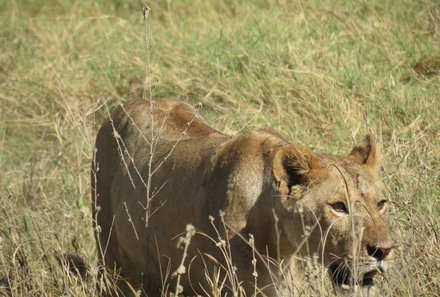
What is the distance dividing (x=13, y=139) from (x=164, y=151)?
3259mm

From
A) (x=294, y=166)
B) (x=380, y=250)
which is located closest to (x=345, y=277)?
(x=380, y=250)

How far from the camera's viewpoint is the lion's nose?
4188 millimetres

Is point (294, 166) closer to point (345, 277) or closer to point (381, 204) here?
point (381, 204)

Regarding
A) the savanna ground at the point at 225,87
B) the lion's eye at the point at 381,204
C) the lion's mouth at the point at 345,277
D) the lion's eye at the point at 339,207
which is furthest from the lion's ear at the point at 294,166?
the savanna ground at the point at 225,87

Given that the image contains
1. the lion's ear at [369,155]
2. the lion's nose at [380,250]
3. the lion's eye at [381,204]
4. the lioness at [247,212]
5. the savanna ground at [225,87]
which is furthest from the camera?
the savanna ground at [225,87]

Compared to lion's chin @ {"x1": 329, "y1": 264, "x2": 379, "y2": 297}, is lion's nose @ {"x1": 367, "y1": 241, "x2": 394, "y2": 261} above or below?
above

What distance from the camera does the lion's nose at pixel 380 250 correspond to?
13.7ft

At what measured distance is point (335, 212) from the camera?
172 inches

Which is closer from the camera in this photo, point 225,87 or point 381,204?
point 381,204

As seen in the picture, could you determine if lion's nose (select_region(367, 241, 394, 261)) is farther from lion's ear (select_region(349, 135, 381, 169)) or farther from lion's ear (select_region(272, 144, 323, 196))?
lion's ear (select_region(349, 135, 381, 169))

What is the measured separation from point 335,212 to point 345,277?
0.25 meters

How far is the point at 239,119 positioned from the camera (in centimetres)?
737

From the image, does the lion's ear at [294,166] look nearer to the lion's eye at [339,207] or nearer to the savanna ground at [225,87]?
the lion's eye at [339,207]

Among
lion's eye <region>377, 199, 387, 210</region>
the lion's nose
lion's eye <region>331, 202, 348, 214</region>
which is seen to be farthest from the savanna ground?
the lion's nose
